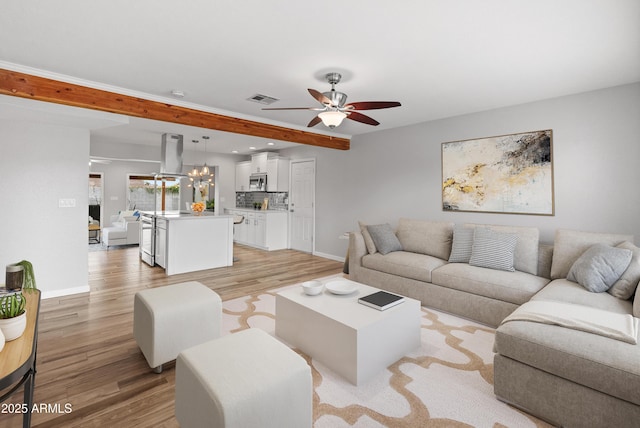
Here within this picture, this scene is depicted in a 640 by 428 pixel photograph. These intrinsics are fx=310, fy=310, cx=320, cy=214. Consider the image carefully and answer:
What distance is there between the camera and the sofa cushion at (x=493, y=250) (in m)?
3.44

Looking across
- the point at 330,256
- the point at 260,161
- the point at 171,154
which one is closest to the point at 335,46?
the point at 171,154

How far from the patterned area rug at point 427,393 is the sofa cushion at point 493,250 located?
0.90 m

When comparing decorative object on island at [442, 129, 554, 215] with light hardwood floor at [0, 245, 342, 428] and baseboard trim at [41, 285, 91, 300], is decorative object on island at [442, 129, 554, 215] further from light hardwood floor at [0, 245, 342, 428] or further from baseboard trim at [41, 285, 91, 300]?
baseboard trim at [41, 285, 91, 300]

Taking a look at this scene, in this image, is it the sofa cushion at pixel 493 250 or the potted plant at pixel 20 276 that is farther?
the sofa cushion at pixel 493 250

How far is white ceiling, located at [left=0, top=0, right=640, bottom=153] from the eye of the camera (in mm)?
2000

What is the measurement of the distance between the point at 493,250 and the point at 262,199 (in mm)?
6031

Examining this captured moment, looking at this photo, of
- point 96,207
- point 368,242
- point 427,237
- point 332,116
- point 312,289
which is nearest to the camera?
point 312,289

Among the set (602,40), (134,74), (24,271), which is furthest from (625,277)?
(134,74)

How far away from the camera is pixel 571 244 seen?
3.18 meters

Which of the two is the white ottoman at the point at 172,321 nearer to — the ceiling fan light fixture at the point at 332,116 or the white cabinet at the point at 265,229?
the ceiling fan light fixture at the point at 332,116

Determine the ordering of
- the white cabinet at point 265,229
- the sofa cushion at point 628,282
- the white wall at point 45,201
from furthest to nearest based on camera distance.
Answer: the white cabinet at point 265,229, the white wall at point 45,201, the sofa cushion at point 628,282

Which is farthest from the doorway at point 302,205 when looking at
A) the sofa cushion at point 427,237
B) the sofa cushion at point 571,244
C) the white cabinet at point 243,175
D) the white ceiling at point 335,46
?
the sofa cushion at point 571,244

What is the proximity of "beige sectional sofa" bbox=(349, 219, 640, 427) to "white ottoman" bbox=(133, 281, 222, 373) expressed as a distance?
210 centimetres

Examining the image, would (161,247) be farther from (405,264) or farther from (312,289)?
(405,264)
